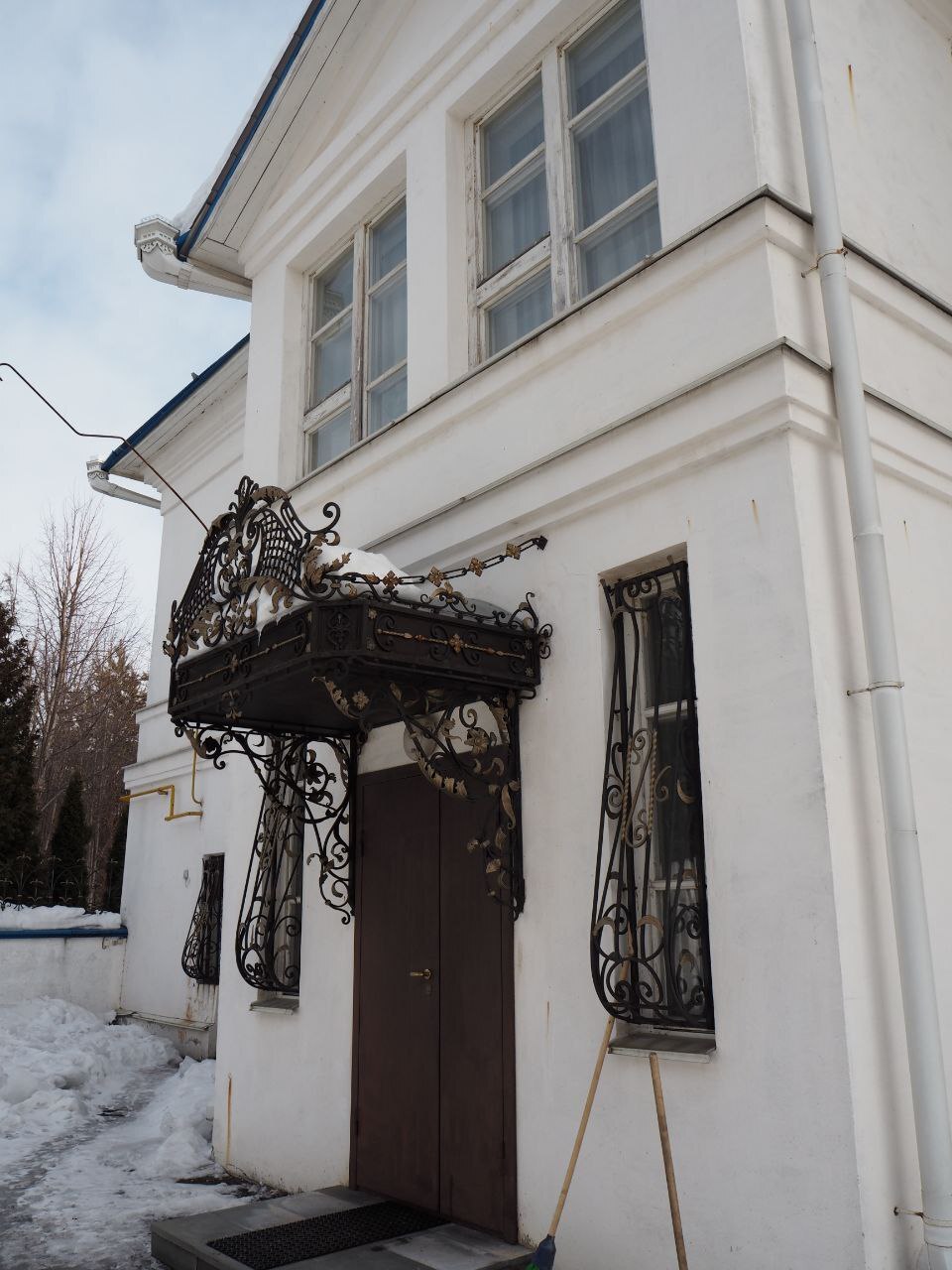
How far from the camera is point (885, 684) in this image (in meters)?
3.72

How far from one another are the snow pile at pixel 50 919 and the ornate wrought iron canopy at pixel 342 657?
699 centimetres

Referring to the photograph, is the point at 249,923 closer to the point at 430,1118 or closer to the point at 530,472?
the point at 430,1118

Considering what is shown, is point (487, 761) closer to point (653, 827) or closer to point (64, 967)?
point (653, 827)

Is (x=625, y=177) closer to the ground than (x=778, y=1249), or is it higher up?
higher up

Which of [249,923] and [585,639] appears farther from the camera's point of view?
[249,923]

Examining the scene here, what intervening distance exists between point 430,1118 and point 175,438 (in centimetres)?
857

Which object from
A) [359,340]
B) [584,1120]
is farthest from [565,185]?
[584,1120]

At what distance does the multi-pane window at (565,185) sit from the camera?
17.3 feet

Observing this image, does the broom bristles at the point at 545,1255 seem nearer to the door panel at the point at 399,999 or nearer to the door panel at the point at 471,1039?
the door panel at the point at 471,1039

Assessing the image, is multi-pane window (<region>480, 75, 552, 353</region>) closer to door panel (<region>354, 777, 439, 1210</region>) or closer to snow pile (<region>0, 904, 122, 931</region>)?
door panel (<region>354, 777, 439, 1210</region>)

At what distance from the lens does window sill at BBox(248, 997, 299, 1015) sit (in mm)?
6215

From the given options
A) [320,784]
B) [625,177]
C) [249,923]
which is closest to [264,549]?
[320,784]

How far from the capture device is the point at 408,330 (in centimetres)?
627

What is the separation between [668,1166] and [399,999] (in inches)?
81.6
